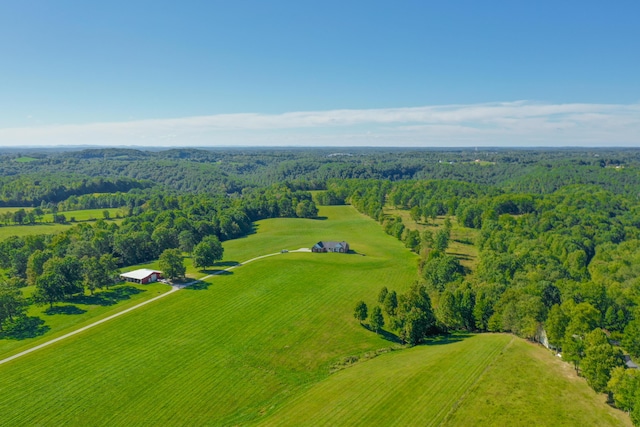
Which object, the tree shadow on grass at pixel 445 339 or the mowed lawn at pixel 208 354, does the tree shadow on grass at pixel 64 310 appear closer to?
the mowed lawn at pixel 208 354

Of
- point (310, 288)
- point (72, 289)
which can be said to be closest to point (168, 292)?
point (72, 289)

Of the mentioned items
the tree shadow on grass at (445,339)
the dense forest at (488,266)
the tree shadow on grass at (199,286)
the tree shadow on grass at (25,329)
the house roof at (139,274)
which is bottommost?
the tree shadow on grass at (445,339)

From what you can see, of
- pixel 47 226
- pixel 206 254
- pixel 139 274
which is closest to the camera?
pixel 139 274

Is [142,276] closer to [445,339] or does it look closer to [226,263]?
[226,263]

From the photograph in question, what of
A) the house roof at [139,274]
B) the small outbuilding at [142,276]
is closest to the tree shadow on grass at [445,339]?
the small outbuilding at [142,276]

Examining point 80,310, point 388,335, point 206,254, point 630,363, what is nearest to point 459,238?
point 388,335

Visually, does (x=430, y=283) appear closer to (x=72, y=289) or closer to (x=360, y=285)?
(x=360, y=285)
